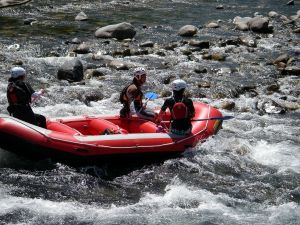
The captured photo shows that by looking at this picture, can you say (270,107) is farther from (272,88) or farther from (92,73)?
(92,73)

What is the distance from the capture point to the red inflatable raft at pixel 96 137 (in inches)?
328

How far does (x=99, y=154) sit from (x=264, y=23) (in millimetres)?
13224

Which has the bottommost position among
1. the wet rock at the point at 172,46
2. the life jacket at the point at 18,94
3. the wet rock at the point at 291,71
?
the wet rock at the point at 291,71

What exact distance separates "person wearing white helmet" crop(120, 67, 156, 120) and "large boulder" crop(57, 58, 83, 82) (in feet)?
13.5

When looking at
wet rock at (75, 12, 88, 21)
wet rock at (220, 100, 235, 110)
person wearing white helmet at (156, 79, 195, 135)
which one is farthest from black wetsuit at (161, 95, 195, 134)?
wet rock at (75, 12, 88, 21)

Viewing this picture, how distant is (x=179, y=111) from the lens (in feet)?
30.0

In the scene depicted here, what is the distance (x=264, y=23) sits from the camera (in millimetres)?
20094

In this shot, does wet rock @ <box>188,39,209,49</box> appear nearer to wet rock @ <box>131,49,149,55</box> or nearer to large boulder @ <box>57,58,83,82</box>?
wet rock @ <box>131,49,149,55</box>

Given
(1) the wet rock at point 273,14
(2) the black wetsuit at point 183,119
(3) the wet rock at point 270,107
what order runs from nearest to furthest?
(2) the black wetsuit at point 183,119, (3) the wet rock at point 270,107, (1) the wet rock at point 273,14

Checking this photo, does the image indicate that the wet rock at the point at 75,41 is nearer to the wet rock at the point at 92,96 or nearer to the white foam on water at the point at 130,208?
the wet rock at the point at 92,96

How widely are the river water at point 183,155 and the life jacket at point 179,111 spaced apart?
2.28 feet

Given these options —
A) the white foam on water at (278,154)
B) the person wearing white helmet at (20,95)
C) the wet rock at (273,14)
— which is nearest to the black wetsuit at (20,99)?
the person wearing white helmet at (20,95)

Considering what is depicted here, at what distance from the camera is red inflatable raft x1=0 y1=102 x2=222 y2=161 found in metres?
8.33

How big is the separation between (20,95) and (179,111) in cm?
265
